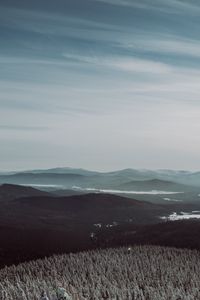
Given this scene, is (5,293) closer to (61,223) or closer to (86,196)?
(61,223)

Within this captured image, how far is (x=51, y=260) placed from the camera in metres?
18.7

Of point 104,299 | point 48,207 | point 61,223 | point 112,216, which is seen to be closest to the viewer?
point 104,299

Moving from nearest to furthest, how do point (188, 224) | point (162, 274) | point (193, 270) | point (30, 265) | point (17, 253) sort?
point (162, 274), point (193, 270), point (30, 265), point (17, 253), point (188, 224)

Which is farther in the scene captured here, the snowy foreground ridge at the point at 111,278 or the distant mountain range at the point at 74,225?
the distant mountain range at the point at 74,225

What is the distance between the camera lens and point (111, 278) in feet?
45.4

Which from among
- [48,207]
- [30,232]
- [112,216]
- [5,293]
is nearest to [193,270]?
[5,293]

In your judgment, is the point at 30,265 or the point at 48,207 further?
the point at 48,207

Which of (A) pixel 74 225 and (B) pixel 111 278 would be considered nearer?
(B) pixel 111 278

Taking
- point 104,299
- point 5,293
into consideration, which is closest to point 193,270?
point 104,299

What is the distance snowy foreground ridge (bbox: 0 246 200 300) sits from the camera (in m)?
11.6

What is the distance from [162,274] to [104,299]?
328 centimetres

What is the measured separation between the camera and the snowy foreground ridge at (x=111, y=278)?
11609mm

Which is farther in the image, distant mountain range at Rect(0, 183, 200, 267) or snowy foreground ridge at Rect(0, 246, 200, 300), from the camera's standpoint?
distant mountain range at Rect(0, 183, 200, 267)

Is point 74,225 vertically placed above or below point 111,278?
below
